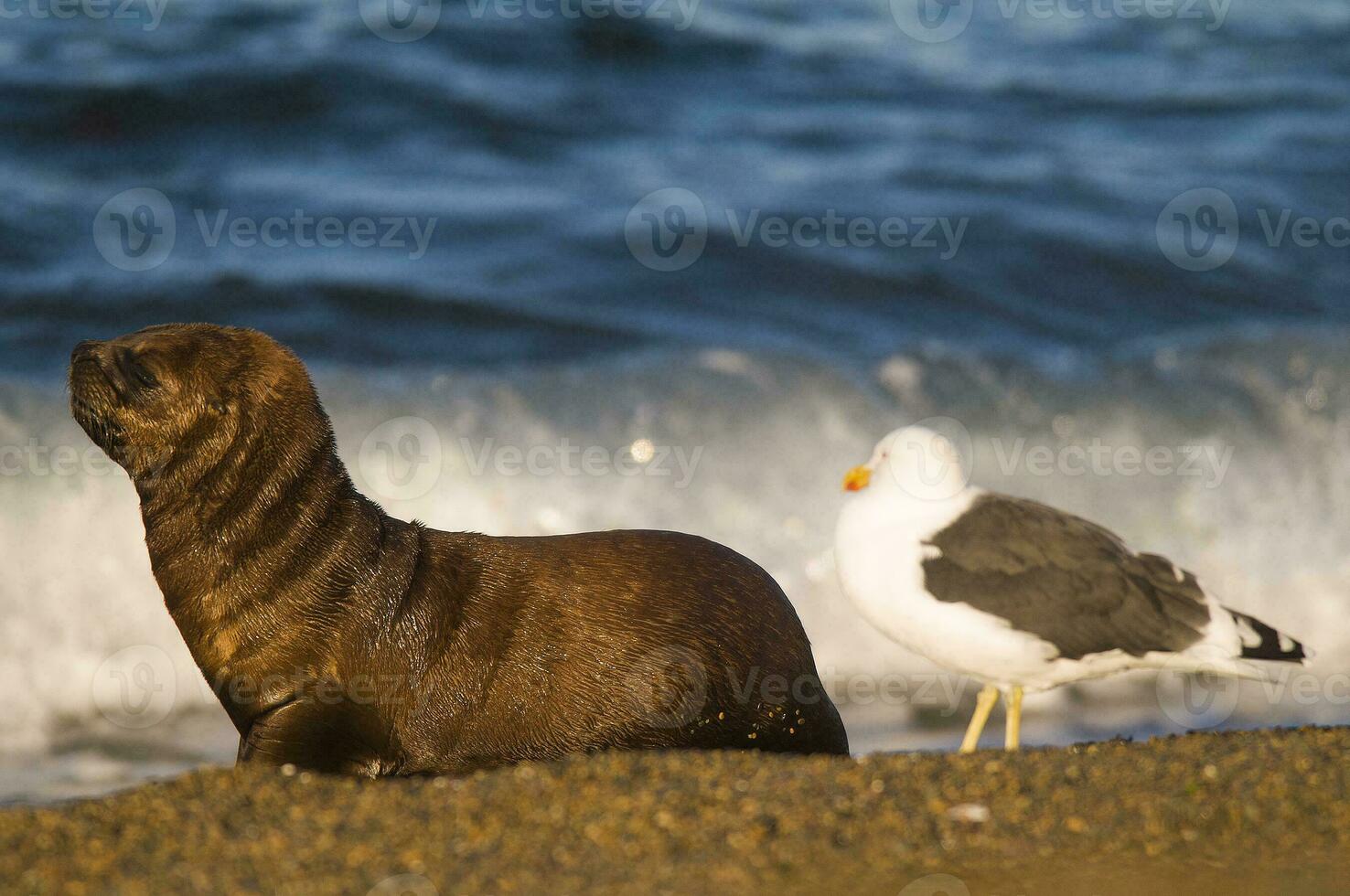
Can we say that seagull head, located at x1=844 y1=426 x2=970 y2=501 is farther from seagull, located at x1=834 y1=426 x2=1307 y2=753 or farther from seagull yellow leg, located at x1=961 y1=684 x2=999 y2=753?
seagull yellow leg, located at x1=961 y1=684 x2=999 y2=753

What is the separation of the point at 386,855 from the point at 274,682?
1157 millimetres

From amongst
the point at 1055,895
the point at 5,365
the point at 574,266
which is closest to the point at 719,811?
the point at 1055,895

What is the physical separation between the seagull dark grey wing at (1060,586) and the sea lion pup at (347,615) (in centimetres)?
87

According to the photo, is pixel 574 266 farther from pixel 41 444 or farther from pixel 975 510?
pixel 975 510

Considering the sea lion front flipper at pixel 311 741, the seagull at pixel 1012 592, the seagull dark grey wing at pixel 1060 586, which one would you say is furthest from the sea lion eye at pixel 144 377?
the seagull dark grey wing at pixel 1060 586

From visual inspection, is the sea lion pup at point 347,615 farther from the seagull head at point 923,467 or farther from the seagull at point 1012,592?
the seagull head at point 923,467

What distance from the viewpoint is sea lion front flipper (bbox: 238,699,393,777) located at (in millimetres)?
4699

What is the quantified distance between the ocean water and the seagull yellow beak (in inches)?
78.0

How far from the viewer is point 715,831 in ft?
12.8

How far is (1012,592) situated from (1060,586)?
0.17 metres

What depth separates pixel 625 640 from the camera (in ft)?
16.3

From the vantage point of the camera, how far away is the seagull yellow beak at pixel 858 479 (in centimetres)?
592

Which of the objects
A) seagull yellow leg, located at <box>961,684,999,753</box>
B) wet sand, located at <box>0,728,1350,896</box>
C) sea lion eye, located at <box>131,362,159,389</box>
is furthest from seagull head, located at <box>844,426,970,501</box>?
sea lion eye, located at <box>131,362,159,389</box>

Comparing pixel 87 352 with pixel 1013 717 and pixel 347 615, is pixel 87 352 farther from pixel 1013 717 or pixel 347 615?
pixel 1013 717
